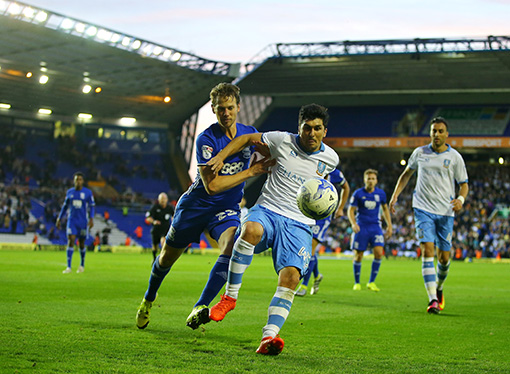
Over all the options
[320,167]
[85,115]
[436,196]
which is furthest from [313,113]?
[85,115]

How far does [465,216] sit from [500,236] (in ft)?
11.0

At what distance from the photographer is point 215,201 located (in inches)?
260

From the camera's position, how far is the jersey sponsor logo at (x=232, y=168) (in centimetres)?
652

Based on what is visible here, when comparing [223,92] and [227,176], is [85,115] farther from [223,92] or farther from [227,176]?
[227,176]

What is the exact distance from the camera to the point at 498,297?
12898 millimetres

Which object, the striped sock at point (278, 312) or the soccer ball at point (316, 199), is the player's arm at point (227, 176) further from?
the striped sock at point (278, 312)

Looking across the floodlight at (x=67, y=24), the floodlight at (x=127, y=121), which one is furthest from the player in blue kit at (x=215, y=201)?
the floodlight at (x=127, y=121)

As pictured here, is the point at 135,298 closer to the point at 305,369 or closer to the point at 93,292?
the point at 93,292

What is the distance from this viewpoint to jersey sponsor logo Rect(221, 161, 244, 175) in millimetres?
6520

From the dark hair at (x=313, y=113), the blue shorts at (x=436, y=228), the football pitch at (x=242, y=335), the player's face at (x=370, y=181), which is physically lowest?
the football pitch at (x=242, y=335)

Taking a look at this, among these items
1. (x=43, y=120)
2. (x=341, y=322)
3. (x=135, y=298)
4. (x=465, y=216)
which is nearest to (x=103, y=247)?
(x=43, y=120)

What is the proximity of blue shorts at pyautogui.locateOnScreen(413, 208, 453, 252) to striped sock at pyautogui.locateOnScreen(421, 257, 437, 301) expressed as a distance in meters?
0.32

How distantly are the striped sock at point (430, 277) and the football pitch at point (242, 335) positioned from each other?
321mm

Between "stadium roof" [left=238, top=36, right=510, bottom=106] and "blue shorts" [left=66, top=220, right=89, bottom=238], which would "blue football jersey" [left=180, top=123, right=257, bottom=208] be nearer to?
"blue shorts" [left=66, top=220, right=89, bottom=238]
